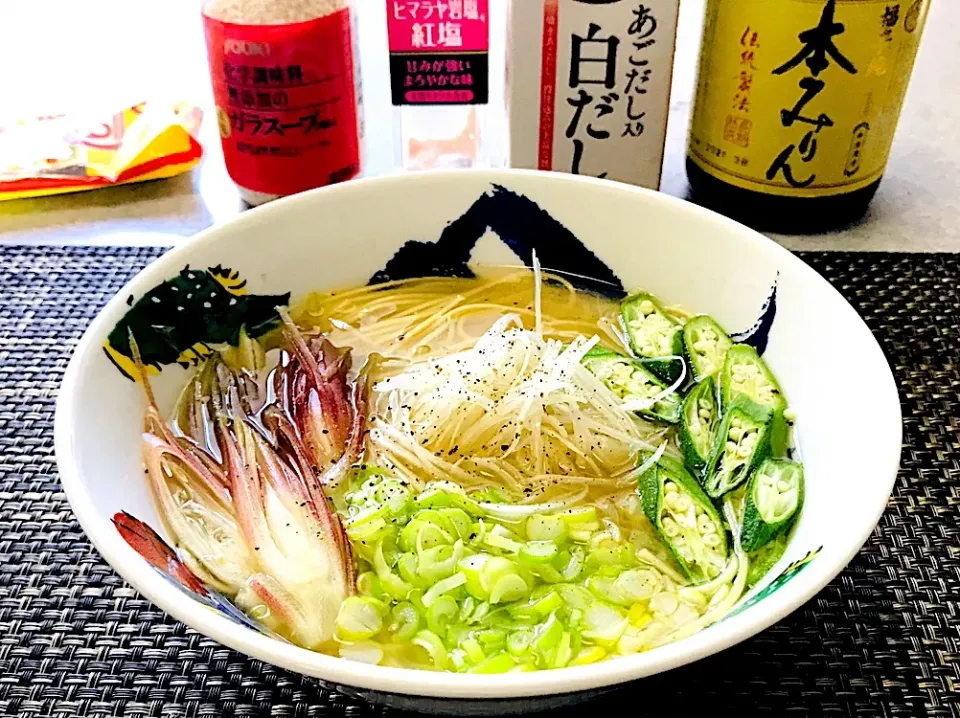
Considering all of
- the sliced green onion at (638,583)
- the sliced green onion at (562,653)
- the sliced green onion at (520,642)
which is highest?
the sliced green onion at (562,653)

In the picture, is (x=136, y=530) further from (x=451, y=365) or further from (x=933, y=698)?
(x=933, y=698)

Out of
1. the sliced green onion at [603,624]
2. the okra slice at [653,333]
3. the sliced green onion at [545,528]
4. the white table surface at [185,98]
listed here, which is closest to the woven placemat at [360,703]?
the sliced green onion at [603,624]

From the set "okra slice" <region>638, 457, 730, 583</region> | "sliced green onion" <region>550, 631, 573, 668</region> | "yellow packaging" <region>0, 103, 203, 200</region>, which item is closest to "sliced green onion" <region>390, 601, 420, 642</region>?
"sliced green onion" <region>550, 631, 573, 668</region>

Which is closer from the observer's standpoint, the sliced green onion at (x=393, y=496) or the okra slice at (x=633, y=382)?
the sliced green onion at (x=393, y=496)

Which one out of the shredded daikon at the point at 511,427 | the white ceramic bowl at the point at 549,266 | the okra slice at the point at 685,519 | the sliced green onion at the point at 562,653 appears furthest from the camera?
the shredded daikon at the point at 511,427

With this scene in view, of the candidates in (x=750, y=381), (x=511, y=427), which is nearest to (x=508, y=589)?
(x=511, y=427)

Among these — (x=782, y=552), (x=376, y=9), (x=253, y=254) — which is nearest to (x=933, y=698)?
(x=782, y=552)

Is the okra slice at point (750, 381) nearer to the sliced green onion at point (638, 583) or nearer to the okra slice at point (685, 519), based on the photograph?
the okra slice at point (685, 519)
